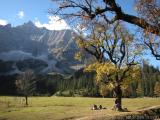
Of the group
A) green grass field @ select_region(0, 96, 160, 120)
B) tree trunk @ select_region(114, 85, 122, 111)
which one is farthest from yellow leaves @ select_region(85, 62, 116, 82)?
green grass field @ select_region(0, 96, 160, 120)

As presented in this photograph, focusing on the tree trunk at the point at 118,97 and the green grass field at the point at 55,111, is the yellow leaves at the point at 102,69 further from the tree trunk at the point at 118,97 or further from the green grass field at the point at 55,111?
the green grass field at the point at 55,111

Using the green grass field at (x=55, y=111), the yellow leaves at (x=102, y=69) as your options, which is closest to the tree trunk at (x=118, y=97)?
the green grass field at (x=55, y=111)

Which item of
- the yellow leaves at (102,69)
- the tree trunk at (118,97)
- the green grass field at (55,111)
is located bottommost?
the green grass field at (55,111)

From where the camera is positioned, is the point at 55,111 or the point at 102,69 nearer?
the point at 102,69

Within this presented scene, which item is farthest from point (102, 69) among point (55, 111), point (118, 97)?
point (55, 111)

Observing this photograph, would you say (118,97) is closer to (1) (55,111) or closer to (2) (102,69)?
(2) (102,69)

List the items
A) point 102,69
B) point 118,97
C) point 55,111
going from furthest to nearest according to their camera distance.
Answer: point 55,111 < point 118,97 < point 102,69

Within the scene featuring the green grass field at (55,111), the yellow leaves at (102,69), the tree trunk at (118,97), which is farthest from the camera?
the tree trunk at (118,97)

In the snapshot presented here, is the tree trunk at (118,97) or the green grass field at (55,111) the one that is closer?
the green grass field at (55,111)

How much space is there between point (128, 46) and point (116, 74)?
5.36 metres

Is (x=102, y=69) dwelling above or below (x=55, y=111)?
above

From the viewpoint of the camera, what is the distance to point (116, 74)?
5512cm

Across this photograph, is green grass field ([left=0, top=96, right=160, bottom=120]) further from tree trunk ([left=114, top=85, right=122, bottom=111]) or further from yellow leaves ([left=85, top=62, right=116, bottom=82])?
yellow leaves ([left=85, top=62, right=116, bottom=82])

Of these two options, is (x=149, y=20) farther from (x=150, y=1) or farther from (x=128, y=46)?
(x=128, y=46)
